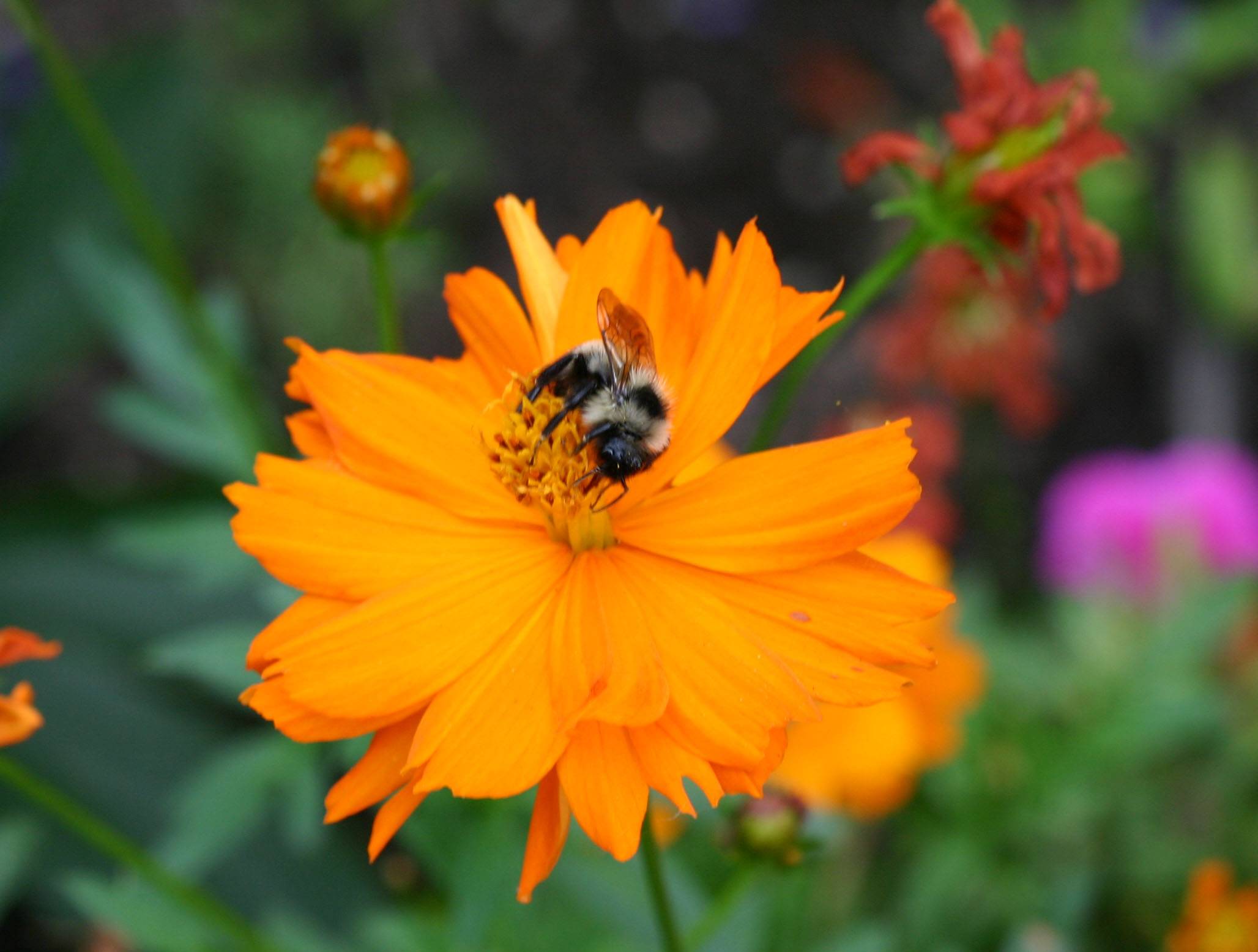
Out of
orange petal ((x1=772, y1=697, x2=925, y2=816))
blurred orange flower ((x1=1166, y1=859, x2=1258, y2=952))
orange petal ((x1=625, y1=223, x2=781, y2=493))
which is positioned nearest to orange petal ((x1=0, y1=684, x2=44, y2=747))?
orange petal ((x1=625, y1=223, x2=781, y2=493))

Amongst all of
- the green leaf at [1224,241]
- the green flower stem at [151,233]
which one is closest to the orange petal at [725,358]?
the green flower stem at [151,233]

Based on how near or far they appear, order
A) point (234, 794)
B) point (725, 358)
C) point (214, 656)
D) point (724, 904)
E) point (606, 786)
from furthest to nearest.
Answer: point (234, 794), point (214, 656), point (724, 904), point (725, 358), point (606, 786)

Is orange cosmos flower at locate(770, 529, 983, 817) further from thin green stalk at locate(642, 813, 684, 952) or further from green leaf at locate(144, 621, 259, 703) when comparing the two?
green leaf at locate(144, 621, 259, 703)

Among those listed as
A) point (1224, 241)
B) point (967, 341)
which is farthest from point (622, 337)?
point (1224, 241)

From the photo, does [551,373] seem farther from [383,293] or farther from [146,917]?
[146,917]

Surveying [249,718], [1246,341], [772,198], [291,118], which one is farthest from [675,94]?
[249,718]

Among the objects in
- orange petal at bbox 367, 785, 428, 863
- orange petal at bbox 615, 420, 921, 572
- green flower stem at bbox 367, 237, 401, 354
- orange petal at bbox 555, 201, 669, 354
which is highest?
green flower stem at bbox 367, 237, 401, 354
